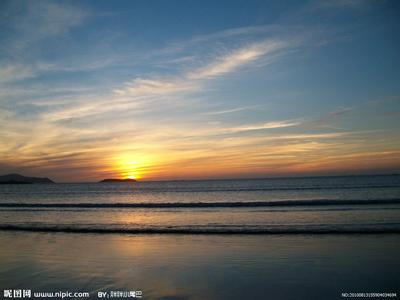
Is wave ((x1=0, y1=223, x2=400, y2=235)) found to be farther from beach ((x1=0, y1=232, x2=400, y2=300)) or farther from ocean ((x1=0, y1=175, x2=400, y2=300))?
beach ((x1=0, y1=232, x2=400, y2=300))

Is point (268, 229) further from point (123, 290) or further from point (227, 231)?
point (123, 290)

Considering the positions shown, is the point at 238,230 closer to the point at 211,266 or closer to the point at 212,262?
the point at 212,262

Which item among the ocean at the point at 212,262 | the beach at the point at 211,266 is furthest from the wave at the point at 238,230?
the beach at the point at 211,266

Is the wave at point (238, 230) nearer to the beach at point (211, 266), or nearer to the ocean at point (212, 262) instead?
the ocean at point (212, 262)

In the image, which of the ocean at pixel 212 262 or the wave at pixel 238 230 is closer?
the ocean at pixel 212 262

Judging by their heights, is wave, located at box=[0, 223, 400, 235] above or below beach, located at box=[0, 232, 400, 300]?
below

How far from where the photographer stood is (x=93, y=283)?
24.8 feet

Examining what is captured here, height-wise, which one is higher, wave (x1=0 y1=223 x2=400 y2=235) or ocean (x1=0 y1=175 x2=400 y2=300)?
ocean (x1=0 y1=175 x2=400 y2=300)

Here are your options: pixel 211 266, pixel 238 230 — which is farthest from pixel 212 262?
pixel 238 230

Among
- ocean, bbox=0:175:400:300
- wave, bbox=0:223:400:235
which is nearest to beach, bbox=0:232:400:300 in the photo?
ocean, bbox=0:175:400:300

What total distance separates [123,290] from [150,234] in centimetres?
780

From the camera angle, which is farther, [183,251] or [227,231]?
[227,231]

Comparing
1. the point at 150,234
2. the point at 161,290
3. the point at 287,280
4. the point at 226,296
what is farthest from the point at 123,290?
the point at 150,234

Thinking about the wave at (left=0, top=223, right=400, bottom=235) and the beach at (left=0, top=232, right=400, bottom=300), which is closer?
the beach at (left=0, top=232, right=400, bottom=300)
